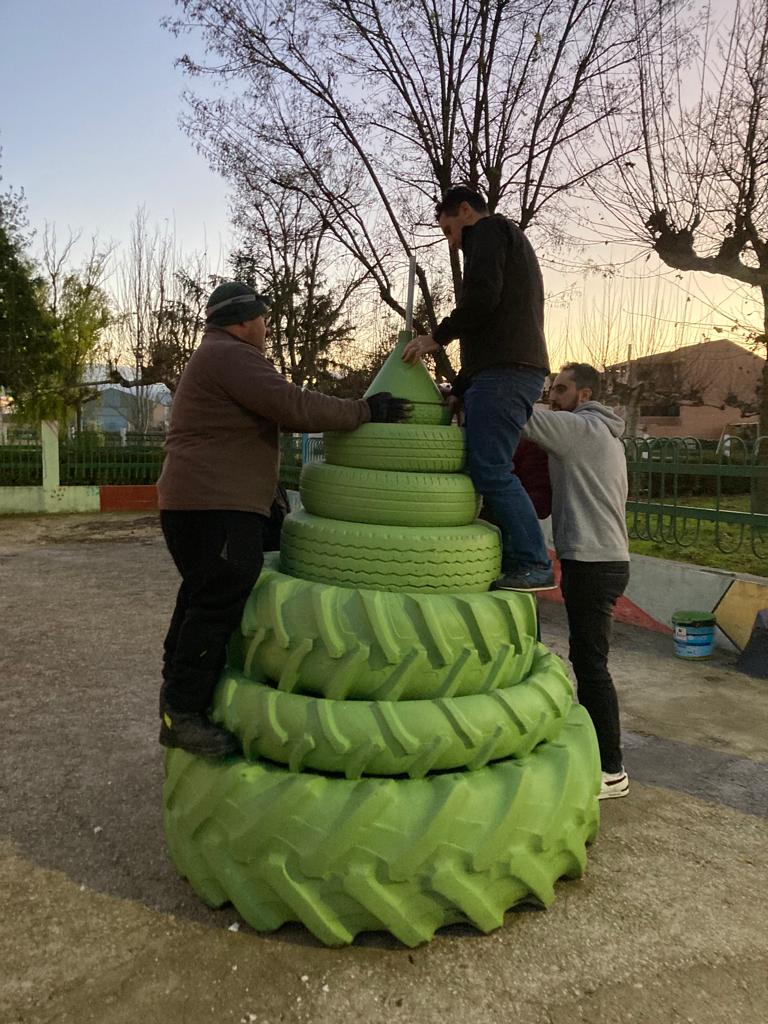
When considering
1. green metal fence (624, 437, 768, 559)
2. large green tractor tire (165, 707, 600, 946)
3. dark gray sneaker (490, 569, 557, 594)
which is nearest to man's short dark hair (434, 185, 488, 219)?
dark gray sneaker (490, 569, 557, 594)

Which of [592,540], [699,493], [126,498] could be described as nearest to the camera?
[592,540]

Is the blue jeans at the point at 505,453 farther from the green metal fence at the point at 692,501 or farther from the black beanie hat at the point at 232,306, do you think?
the green metal fence at the point at 692,501

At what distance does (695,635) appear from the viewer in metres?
6.19

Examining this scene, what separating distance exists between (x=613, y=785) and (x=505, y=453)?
166 cm

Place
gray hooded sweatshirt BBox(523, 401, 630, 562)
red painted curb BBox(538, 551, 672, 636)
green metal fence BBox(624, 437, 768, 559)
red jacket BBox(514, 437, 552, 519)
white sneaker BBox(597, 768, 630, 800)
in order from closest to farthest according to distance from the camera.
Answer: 1. gray hooded sweatshirt BBox(523, 401, 630, 562)
2. white sneaker BBox(597, 768, 630, 800)
3. red jacket BBox(514, 437, 552, 519)
4. green metal fence BBox(624, 437, 768, 559)
5. red painted curb BBox(538, 551, 672, 636)

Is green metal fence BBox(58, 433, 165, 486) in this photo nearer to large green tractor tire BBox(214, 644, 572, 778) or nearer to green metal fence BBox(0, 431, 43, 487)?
green metal fence BBox(0, 431, 43, 487)

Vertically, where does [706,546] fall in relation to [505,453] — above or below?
below

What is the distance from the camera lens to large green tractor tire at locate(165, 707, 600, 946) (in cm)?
238

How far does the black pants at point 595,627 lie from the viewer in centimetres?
337

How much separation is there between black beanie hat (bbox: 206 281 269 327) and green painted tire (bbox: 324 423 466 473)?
571 millimetres

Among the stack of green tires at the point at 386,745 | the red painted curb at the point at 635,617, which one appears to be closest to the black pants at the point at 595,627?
the stack of green tires at the point at 386,745

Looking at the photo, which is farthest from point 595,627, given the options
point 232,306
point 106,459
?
point 106,459

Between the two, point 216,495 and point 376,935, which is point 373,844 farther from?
point 216,495

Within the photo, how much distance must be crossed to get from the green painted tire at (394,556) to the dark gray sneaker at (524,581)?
0.18 ft
